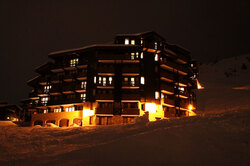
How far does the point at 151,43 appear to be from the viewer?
190 feet

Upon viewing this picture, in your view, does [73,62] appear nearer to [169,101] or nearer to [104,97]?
[104,97]

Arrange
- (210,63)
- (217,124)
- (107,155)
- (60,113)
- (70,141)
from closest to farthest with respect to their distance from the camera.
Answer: (107,155) < (217,124) < (70,141) < (60,113) < (210,63)

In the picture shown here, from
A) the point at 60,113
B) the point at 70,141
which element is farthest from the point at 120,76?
the point at 70,141

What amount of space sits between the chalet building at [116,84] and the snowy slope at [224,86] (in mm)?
5329

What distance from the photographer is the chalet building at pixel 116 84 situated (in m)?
53.5

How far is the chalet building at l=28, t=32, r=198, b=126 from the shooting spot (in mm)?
53469

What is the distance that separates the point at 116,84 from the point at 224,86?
1486 inches

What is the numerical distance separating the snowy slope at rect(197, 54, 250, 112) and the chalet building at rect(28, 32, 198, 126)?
5329 millimetres

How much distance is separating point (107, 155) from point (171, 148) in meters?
4.18

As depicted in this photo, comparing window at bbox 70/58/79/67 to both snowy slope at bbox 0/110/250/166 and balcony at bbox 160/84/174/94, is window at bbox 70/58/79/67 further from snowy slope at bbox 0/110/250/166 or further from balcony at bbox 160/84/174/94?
snowy slope at bbox 0/110/250/166

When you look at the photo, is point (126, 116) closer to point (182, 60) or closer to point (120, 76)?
point (120, 76)

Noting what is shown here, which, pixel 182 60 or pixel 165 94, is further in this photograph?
pixel 182 60

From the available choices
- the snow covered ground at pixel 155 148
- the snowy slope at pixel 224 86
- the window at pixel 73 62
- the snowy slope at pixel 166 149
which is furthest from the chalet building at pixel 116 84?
the snowy slope at pixel 166 149

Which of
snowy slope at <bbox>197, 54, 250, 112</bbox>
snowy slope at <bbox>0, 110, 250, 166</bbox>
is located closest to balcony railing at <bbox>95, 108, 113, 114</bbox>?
snowy slope at <bbox>197, 54, 250, 112</bbox>
